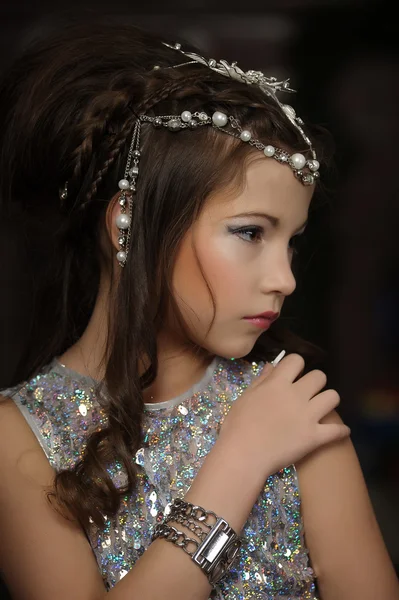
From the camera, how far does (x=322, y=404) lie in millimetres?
1354

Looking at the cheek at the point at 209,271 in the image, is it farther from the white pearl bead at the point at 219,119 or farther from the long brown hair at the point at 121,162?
the white pearl bead at the point at 219,119

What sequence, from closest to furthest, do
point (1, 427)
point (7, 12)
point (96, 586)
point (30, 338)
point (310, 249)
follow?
point (96, 586) < point (1, 427) < point (30, 338) < point (7, 12) < point (310, 249)

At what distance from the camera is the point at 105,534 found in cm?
134

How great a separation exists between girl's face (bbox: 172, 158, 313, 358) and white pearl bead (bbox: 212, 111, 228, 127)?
0.08 metres

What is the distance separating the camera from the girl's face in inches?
50.9

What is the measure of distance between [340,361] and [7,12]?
1.15 meters

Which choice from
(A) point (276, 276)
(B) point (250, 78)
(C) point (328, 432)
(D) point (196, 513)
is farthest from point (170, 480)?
(B) point (250, 78)

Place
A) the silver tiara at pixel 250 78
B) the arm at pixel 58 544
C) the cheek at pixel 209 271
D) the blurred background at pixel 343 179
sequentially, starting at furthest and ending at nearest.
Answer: the blurred background at pixel 343 179 < the silver tiara at pixel 250 78 < the cheek at pixel 209 271 < the arm at pixel 58 544

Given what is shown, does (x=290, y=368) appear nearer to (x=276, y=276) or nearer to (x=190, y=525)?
(x=276, y=276)

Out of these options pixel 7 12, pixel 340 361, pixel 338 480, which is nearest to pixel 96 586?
pixel 338 480

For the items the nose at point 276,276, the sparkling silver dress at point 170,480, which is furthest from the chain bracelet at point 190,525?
the nose at point 276,276

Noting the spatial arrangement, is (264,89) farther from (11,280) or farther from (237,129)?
(11,280)

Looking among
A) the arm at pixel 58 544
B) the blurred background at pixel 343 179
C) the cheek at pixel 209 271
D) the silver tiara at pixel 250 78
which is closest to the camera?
the arm at pixel 58 544

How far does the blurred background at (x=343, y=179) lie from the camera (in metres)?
2.05
